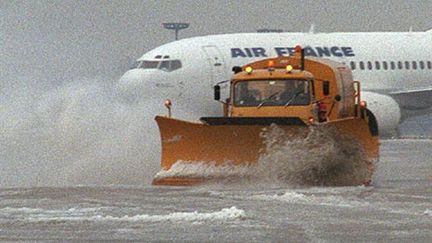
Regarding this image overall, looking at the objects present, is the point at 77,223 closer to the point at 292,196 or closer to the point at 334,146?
the point at 292,196

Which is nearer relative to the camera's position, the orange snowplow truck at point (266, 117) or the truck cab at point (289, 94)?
the orange snowplow truck at point (266, 117)

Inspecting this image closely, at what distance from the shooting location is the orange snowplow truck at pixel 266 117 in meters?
23.4

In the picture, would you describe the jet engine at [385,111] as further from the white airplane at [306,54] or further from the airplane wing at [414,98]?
the airplane wing at [414,98]

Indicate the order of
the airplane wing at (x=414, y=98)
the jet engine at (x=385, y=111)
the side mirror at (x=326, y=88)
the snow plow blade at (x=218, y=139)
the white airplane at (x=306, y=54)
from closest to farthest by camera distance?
1. the snow plow blade at (x=218, y=139)
2. the side mirror at (x=326, y=88)
3. the white airplane at (x=306, y=54)
4. the jet engine at (x=385, y=111)
5. the airplane wing at (x=414, y=98)

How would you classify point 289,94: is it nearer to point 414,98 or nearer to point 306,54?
point 306,54

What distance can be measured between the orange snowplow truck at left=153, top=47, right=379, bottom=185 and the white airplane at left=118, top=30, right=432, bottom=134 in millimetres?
12726

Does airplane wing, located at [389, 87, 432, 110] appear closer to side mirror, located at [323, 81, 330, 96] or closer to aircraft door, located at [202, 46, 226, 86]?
aircraft door, located at [202, 46, 226, 86]

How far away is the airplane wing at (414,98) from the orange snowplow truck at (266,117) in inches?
636

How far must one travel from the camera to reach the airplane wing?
147 feet

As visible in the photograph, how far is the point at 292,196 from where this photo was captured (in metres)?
20.7

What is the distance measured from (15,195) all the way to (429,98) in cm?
2542

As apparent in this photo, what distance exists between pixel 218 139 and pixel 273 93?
7.12 feet

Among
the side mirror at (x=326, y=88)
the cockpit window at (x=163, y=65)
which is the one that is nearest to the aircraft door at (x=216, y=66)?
the cockpit window at (x=163, y=65)

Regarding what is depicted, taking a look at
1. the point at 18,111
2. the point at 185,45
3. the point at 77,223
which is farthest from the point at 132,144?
the point at 185,45
